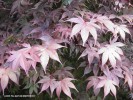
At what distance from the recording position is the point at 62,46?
4.14 ft

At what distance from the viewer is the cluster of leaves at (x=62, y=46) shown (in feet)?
4.16

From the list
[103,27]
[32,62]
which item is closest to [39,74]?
[32,62]

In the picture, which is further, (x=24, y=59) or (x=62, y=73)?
(x=62, y=73)

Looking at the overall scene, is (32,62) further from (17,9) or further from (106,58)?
(17,9)

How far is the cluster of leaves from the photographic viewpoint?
127 centimetres

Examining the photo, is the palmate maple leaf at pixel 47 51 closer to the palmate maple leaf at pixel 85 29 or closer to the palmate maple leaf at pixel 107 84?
the palmate maple leaf at pixel 85 29

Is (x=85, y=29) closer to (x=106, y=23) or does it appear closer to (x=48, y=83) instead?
(x=106, y=23)

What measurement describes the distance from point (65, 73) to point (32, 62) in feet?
0.92

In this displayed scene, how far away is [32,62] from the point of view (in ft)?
4.00

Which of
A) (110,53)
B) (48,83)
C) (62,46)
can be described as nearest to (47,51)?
(62,46)

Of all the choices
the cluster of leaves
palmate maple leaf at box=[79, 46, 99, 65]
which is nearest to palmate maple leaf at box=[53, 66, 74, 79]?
the cluster of leaves

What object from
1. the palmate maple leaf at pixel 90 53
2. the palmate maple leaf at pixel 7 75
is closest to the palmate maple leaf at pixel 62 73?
the palmate maple leaf at pixel 90 53

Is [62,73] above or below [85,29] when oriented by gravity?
below

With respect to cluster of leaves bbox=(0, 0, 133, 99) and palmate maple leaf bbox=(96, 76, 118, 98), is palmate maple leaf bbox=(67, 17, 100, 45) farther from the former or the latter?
palmate maple leaf bbox=(96, 76, 118, 98)
